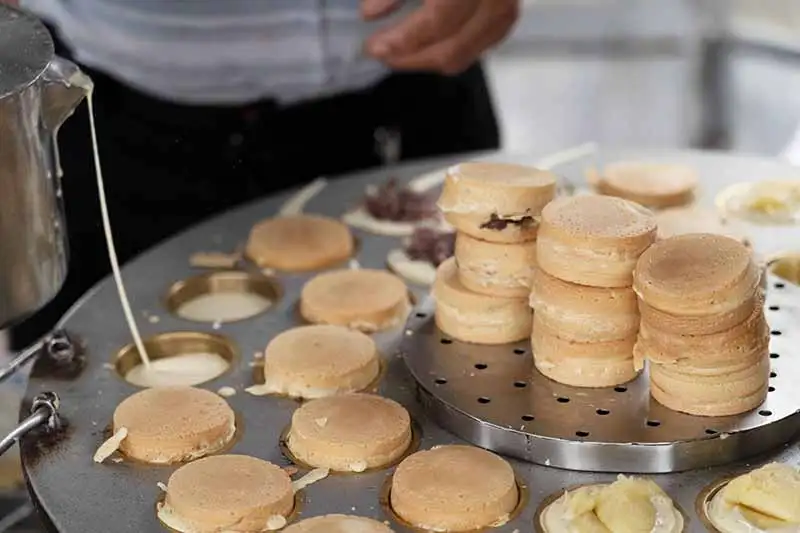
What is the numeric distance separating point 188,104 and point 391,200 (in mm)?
429

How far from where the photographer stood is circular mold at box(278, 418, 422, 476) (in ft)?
4.60

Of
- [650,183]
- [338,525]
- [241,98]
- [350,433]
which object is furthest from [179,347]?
[650,183]

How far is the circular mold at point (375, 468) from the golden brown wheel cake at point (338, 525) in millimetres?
98

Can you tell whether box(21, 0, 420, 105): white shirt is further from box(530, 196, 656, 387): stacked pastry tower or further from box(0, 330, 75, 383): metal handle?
box(530, 196, 656, 387): stacked pastry tower

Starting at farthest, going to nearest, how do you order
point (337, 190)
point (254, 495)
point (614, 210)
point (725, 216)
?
point (337, 190) < point (725, 216) < point (614, 210) < point (254, 495)

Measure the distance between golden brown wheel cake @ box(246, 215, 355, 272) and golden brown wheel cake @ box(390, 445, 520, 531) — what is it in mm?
540

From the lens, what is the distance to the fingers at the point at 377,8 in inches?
77.4

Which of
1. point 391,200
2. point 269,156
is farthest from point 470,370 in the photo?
point 269,156

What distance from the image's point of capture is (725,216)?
1.92 m

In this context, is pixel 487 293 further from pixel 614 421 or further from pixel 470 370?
pixel 614 421

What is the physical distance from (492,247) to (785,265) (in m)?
0.47

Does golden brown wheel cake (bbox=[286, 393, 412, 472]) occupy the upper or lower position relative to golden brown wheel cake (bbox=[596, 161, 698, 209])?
lower

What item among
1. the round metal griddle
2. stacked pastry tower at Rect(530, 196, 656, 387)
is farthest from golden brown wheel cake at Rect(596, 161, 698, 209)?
stacked pastry tower at Rect(530, 196, 656, 387)

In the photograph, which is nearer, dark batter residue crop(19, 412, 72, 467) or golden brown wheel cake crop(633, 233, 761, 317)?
golden brown wheel cake crop(633, 233, 761, 317)
